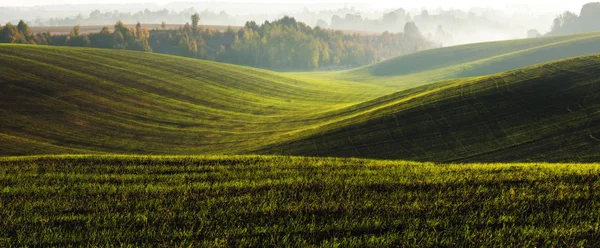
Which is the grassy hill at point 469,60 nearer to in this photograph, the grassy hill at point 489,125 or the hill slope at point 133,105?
the hill slope at point 133,105

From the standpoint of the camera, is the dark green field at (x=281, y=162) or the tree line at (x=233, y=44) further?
the tree line at (x=233, y=44)

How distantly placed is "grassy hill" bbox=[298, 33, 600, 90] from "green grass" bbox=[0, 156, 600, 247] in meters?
100

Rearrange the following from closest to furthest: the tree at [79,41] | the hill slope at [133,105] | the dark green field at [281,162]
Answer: the dark green field at [281,162] < the hill slope at [133,105] < the tree at [79,41]

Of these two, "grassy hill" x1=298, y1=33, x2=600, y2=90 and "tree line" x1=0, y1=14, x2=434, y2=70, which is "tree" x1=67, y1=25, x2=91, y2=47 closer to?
"tree line" x1=0, y1=14, x2=434, y2=70

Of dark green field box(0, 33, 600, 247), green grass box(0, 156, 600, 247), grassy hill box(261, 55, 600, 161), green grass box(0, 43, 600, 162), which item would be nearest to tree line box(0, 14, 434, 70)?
dark green field box(0, 33, 600, 247)

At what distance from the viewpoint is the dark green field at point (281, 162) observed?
333 inches

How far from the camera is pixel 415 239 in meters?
7.76

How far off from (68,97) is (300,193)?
5264cm

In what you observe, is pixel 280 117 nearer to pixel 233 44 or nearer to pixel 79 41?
pixel 79 41

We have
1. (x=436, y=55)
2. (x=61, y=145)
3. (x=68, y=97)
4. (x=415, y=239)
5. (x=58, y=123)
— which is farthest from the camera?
(x=436, y=55)

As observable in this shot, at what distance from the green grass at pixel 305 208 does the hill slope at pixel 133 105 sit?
89.5 ft

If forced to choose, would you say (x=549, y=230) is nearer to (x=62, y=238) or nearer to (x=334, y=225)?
(x=334, y=225)

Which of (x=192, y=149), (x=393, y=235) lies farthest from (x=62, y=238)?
(x=192, y=149)

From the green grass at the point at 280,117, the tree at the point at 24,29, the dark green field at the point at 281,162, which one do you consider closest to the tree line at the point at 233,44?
the tree at the point at 24,29
